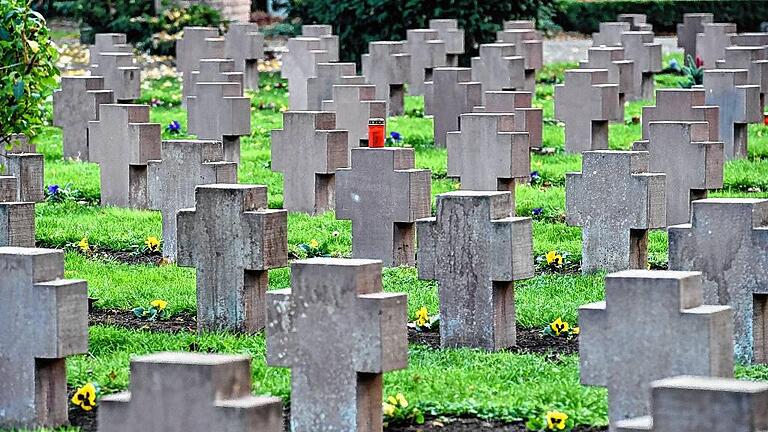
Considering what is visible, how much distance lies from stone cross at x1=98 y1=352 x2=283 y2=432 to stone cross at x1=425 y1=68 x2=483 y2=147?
10.7 m

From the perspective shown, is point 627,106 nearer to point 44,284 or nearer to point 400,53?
point 400,53

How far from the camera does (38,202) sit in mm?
13531

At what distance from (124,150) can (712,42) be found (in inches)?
448

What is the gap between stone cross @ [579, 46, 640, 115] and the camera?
18.7m

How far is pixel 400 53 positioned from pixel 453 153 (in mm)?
7812

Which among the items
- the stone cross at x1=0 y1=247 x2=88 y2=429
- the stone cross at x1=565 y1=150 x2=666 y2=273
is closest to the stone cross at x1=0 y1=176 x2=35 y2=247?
the stone cross at x1=0 y1=247 x2=88 y2=429

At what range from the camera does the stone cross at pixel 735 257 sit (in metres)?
8.17

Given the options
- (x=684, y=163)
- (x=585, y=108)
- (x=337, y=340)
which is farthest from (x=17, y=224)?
(x=585, y=108)

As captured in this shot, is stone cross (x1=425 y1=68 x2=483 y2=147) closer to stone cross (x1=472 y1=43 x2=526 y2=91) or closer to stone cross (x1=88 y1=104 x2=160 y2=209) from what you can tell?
stone cross (x1=472 y1=43 x2=526 y2=91)

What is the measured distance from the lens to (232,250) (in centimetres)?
911

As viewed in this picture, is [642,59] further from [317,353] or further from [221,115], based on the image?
[317,353]

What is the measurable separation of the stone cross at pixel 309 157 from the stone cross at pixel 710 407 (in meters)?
7.85

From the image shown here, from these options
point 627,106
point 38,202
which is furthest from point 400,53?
point 38,202

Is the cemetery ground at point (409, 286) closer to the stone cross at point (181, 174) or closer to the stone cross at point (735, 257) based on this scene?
the stone cross at point (735, 257)
